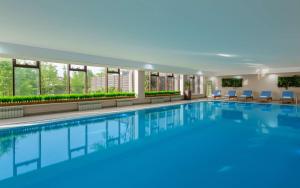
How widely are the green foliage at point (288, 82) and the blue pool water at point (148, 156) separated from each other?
10520mm

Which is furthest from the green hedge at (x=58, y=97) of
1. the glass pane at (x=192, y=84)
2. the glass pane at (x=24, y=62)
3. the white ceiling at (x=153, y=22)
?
the glass pane at (x=192, y=84)

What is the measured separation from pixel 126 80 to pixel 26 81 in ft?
20.6

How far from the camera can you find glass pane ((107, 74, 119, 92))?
42.8 feet

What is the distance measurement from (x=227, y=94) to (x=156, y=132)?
1441 centimetres

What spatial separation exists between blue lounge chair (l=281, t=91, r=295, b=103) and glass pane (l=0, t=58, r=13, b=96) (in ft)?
57.6

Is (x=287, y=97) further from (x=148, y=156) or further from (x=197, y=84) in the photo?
(x=148, y=156)

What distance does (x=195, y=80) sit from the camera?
20734 millimetres

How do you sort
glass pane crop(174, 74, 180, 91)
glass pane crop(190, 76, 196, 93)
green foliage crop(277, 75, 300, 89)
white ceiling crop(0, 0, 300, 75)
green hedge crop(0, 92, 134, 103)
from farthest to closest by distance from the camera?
glass pane crop(190, 76, 196, 93), glass pane crop(174, 74, 180, 91), green foliage crop(277, 75, 300, 89), green hedge crop(0, 92, 134, 103), white ceiling crop(0, 0, 300, 75)

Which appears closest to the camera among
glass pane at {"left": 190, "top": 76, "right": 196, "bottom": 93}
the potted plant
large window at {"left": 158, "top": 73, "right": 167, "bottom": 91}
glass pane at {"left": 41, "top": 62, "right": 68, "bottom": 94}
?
glass pane at {"left": 41, "top": 62, "right": 68, "bottom": 94}

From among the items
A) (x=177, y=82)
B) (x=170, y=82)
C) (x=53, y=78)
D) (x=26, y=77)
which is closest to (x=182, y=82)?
(x=177, y=82)

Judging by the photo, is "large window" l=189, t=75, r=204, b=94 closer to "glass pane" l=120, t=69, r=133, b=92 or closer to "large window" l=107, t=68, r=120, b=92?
"glass pane" l=120, t=69, r=133, b=92

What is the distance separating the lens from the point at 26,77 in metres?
9.35

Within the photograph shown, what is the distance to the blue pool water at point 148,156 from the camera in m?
3.19

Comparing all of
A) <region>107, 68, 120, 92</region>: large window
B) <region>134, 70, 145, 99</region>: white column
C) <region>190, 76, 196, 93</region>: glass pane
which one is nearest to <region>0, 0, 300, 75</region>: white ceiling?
<region>107, 68, 120, 92</region>: large window
